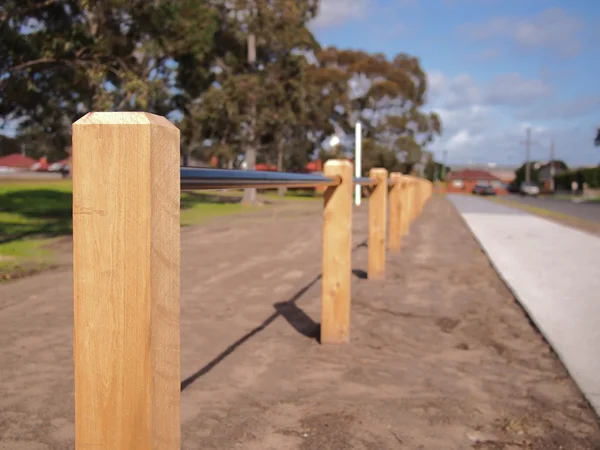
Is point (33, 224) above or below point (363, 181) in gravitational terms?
below

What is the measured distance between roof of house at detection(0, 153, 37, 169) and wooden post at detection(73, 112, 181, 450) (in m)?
111

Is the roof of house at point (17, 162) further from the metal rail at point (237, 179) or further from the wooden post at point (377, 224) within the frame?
the metal rail at point (237, 179)

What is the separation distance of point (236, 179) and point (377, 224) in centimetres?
403

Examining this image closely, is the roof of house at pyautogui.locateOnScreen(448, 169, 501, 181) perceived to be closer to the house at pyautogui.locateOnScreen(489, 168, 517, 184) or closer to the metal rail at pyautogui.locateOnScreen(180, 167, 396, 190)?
the house at pyautogui.locateOnScreen(489, 168, 517, 184)

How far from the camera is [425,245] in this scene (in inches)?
387

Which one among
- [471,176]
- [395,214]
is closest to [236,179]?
[395,214]

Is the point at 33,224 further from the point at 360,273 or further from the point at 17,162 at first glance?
the point at 17,162

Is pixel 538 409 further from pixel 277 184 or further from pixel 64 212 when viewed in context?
pixel 64 212

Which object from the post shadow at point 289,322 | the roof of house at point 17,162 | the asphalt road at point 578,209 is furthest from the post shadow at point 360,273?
the roof of house at point 17,162

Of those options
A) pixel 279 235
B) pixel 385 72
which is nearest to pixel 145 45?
pixel 279 235

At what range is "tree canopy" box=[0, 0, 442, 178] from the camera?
39.5 feet

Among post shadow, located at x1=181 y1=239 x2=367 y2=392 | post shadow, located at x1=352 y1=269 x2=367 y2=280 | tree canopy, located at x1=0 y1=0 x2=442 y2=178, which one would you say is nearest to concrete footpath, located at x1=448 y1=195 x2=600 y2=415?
post shadow, located at x1=352 y1=269 x2=367 y2=280

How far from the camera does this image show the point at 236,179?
222 centimetres

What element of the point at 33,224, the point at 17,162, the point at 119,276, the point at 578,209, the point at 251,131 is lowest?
the point at 578,209
